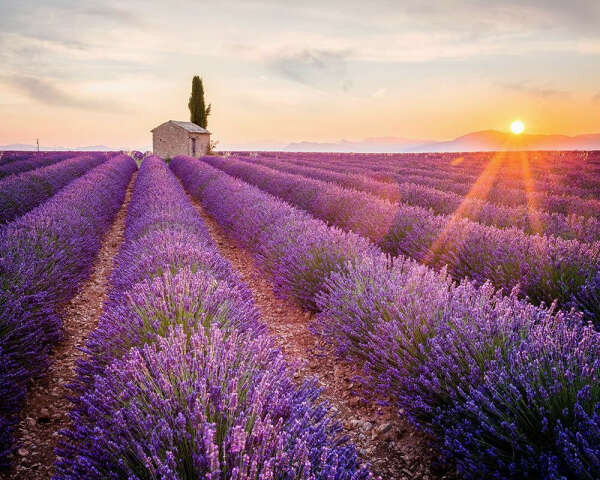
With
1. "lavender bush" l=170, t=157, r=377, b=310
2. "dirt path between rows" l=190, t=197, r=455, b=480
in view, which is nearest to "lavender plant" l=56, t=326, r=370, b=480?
"dirt path between rows" l=190, t=197, r=455, b=480

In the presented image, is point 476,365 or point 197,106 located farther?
point 197,106

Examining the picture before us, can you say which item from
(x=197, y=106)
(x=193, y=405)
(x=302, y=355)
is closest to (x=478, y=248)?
(x=302, y=355)

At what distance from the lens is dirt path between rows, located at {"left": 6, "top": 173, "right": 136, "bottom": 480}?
1.78 metres

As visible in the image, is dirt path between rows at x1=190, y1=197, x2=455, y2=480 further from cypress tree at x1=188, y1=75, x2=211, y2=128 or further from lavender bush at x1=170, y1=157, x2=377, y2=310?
cypress tree at x1=188, y1=75, x2=211, y2=128

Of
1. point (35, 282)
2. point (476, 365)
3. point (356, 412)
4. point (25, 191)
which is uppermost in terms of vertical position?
point (25, 191)

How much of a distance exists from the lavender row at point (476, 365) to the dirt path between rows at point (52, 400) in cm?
166

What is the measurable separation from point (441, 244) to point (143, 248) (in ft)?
10.2

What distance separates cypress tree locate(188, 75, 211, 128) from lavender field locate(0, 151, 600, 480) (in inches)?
1308

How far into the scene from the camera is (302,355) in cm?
289

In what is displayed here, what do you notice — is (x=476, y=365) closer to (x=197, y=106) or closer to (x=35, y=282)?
(x=35, y=282)

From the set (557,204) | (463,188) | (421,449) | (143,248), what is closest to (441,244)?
(421,449)

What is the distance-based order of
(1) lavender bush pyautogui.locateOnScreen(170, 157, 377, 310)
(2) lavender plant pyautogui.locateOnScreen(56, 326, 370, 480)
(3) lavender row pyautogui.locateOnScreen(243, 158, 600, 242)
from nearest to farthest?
(2) lavender plant pyautogui.locateOnScreen(56, 326, 370, 480) → (1) lavender bush pyautogui.locateOnScreen(170, 157, 377, 310) → (3) lavender row pyautogui.locateOnScreen(243, 158, 600, 242)

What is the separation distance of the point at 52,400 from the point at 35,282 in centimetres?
102

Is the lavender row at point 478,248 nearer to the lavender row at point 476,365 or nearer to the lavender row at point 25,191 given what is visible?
the lavender row at point 476,365
